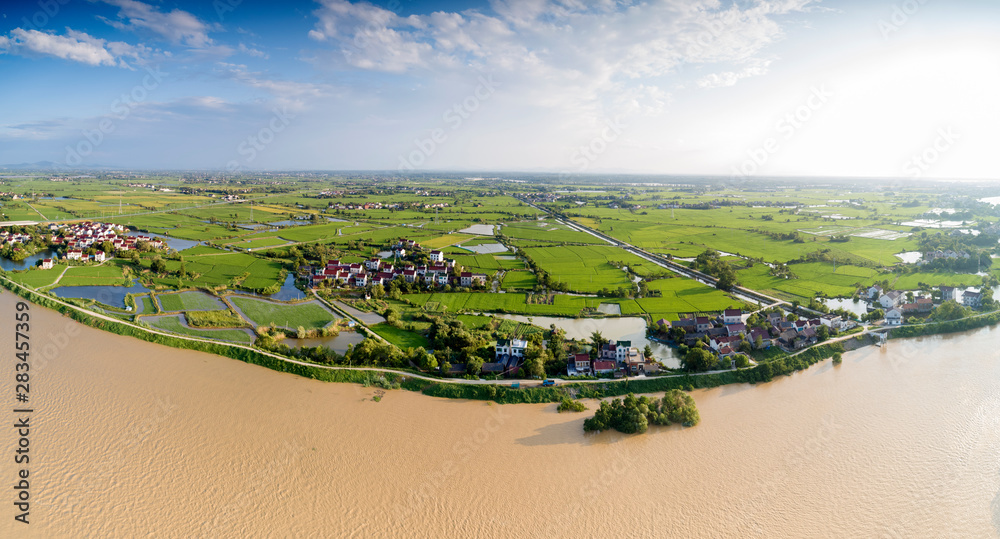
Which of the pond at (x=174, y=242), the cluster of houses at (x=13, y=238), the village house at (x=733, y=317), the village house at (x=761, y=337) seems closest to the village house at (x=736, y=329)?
the village house at (x=761, y=337)

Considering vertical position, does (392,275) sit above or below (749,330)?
above

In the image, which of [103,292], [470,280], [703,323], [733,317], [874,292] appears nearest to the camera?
[703,323]

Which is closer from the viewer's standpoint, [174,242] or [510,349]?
[510,349]

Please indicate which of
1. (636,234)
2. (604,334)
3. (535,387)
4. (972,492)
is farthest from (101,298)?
(636,234)

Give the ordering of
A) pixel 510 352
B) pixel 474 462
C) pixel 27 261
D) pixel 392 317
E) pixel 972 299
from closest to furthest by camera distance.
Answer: pixel 474 462 → pixel 510 352 → pixel 392 317 → pixel 972 299 → pixel 27 261

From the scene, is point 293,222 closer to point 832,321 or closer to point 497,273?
point 497,273

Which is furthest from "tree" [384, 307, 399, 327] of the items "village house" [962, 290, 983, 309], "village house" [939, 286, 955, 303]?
"village house" [962, 290, 983, 309]

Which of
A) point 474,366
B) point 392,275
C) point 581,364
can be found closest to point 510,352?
Result: point 474,366
